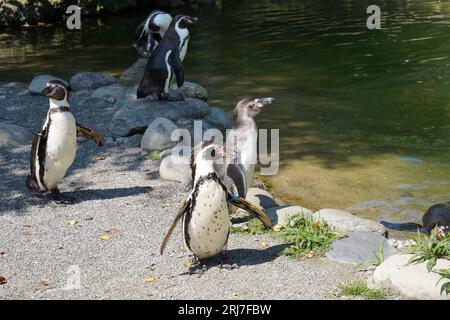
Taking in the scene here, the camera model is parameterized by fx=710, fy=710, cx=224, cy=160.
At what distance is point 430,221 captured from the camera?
6625 millimetres

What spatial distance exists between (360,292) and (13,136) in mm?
5632

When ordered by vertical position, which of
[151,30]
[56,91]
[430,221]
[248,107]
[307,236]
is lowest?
[430,221]

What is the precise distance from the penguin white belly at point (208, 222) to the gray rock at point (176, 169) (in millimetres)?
2094

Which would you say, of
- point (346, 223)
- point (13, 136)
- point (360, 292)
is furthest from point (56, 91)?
point (360, 292)

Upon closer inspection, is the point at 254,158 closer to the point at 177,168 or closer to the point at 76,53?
the point at 177,168

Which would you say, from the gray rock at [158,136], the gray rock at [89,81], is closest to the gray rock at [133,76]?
the gray rock at [89,81]

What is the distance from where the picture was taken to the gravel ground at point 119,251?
16.4 ft

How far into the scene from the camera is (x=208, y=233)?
5.20m

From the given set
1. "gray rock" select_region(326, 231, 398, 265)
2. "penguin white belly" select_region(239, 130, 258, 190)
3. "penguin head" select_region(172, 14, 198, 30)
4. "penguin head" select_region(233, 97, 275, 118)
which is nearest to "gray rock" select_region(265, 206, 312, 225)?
"penguin white belly" select_region(239, 130, 258, 190)

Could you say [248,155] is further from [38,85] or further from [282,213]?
[38,85]

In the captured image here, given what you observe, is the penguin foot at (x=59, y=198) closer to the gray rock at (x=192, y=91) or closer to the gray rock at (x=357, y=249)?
the gray rock at (x=357, y=249)

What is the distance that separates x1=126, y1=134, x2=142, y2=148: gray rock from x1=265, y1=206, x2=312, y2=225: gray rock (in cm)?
277

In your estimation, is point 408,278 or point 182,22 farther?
point 182,22
